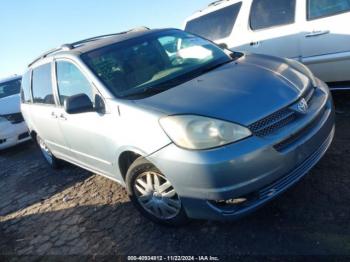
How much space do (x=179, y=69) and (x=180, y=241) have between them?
169 centimetres

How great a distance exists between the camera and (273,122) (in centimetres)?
281

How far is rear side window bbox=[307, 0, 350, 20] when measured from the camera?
185 inches

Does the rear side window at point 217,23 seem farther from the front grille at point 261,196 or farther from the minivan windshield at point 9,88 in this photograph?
the minivan windshield at point 9,88

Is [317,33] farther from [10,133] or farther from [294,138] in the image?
[10,133]

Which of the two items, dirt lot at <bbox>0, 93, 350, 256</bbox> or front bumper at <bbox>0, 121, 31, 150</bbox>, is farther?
front bumper at <bbox>0, 121, 31, 150</bbox>

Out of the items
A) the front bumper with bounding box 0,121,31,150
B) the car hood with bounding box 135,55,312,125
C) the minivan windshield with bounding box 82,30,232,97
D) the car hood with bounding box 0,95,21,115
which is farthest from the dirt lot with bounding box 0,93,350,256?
the car hood with bounding box 0,95,21,115

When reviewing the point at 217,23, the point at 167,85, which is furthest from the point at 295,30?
the point at 167,85

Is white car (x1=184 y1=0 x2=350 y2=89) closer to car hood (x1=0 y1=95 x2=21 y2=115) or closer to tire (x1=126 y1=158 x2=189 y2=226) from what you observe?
tire (x1=126 y1=158 x2=189 y2=226)

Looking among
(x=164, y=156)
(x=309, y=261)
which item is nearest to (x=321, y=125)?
(x=309, y=261)

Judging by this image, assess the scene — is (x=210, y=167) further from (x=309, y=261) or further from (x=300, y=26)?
(x=300, y=26)

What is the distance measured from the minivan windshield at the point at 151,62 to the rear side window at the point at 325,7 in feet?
5.28

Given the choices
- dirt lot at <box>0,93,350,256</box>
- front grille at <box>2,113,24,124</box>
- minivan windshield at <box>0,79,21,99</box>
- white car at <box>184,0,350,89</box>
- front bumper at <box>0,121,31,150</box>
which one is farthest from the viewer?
minivan windshield at <box>0,79,21,99</box>

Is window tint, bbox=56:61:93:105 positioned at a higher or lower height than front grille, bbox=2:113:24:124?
higher

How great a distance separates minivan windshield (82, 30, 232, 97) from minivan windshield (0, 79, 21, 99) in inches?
262
